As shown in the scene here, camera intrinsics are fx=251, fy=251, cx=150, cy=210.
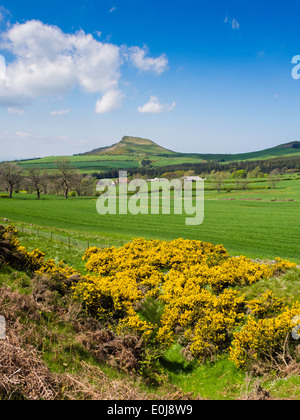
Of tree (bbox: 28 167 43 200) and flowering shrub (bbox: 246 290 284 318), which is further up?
tree (bbox: 28 167 43 200)

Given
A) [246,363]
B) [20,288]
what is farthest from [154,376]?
[20,288]

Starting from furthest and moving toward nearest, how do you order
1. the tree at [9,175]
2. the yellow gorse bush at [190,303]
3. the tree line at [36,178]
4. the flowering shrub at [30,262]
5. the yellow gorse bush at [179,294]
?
1. the tree line at [36,178]
2. the tree at [9,175]
3. the flowering shrub at [30,262]
4. the yellow gorse bush at [179,294]
5. the yellow gorse bush at [190,303]

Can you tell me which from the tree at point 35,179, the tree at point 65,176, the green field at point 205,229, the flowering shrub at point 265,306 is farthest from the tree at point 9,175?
the flowering shrub at point 265,306

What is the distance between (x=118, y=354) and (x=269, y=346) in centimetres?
462

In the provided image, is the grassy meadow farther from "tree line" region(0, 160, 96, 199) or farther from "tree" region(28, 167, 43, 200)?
"tree line" region(0, 160, 96, 199)

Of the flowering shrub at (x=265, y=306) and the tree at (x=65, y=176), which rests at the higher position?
the tree at (x=65, y=176)

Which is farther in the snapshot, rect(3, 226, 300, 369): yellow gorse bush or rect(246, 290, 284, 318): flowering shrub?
rect(246, 290, 284, 318): flowering shrub

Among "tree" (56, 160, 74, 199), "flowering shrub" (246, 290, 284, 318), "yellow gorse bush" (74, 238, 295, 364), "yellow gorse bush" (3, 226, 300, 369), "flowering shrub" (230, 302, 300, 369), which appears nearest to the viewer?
"flowering shrub" (230, 302, 300, 369)

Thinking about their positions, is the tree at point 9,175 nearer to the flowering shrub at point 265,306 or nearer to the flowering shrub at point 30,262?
the flowering shrub at point 30,262

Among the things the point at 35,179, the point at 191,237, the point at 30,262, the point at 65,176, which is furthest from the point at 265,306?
the point at 35,179

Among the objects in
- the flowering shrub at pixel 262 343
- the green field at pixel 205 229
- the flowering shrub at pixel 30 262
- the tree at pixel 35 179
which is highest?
the tree at pixel 35 179

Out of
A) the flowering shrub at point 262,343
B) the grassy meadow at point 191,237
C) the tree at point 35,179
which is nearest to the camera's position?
the grassy meadow at point 191,237

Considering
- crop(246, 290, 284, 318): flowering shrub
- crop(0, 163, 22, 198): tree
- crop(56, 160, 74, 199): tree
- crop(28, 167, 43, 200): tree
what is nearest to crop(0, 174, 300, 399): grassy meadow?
crop(246, 290, 284, 318): flowering shrub

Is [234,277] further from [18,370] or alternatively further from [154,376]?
[18,370]
